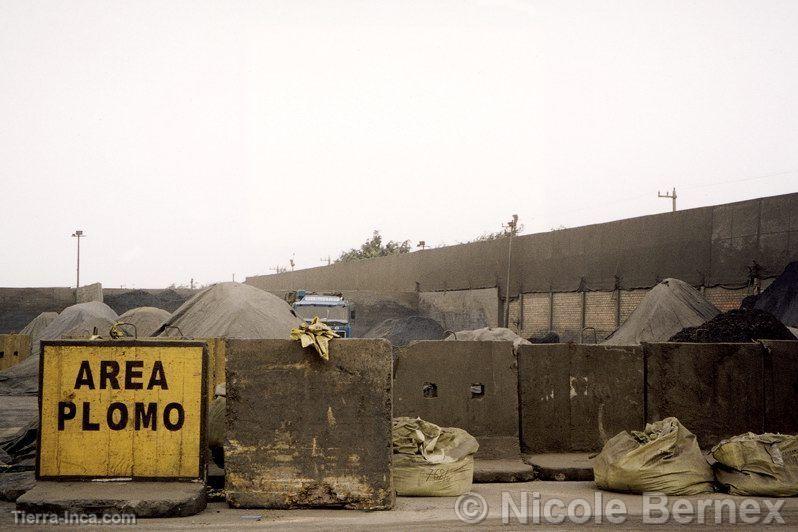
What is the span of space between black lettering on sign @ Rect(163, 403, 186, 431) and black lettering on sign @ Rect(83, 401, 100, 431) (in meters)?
0.52

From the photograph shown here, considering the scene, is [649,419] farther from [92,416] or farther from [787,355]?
[92,416]

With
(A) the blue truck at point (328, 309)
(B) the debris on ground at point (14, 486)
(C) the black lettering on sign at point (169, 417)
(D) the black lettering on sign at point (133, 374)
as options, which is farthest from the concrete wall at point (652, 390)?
(A) the blue truck at point (328, 309)

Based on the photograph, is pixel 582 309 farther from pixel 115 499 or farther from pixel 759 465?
pixel 115 499

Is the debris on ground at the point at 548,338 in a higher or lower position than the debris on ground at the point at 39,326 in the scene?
lower

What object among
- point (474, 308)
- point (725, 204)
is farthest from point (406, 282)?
point (725, 204)

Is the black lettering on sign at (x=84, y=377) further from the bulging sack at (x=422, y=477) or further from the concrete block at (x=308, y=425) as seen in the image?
the bulging sack at (x=422, y=477)

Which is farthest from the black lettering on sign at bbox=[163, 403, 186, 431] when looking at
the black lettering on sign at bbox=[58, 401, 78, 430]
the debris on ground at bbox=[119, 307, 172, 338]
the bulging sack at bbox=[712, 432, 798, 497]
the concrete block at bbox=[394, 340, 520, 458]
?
the debris on ground at bbox=[119, 307, 172, 338]

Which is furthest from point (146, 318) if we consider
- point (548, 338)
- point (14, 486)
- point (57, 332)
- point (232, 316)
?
point (14, 486)

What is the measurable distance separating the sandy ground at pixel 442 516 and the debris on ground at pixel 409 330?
93.4ft

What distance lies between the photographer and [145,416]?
621cm

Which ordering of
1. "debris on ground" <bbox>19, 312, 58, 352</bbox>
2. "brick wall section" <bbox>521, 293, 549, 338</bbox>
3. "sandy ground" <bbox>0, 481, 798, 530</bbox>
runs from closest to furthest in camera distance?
"sandy ground" <bbox>0, 481, 798, 530</bbox>, "debris on ground" <bbox>19, 312, 58, 352</bbox>, "brick wall section" <bbox>521, 293, 549, 338</bbox>

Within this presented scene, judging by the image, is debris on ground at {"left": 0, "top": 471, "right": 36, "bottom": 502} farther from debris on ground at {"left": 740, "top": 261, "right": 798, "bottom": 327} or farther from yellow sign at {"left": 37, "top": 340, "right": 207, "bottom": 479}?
debris on ground at {"left": 740, "top": 261, "right": 798, "bottom": 327}

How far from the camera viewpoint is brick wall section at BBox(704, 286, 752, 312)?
22.0m

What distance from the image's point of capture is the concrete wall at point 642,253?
69.7 ft
